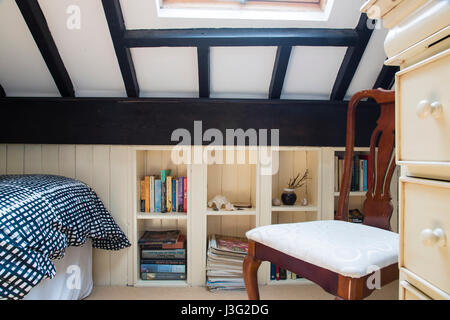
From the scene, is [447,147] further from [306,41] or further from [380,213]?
[306,41]

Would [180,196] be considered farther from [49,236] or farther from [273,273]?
[49,236]

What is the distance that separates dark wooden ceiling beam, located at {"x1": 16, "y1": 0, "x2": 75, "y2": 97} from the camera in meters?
1.47

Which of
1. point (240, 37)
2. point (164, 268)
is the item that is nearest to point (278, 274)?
point (164, 268)

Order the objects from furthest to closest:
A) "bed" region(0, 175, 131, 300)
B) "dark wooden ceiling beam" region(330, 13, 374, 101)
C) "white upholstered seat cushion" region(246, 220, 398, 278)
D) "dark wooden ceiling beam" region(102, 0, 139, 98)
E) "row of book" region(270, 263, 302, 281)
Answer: "row of book" region(270, 263, 302, 281) < "dark wooden ceiling beam" region(330, 13, 374, 101) < "dark wooden ceiling beam" region(102, 0, 139, 98) < "bed" region(0, 175, 131, 300) < "white upholstered seat cushion" region(246, 220, 398, 278)

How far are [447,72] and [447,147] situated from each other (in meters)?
0.13

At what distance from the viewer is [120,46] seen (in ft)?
5.36

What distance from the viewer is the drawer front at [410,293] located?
57 cm

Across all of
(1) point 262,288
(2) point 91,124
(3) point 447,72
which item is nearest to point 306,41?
(3) point 447,72

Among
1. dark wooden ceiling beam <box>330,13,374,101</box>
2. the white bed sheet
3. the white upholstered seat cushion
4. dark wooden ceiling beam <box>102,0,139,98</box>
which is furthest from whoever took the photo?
dark wooden ceiling beam <box>330,13,374,101</box>

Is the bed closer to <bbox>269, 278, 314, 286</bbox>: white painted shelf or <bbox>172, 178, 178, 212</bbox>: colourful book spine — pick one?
<bbox>172, 178, 178, 212</bbox>: colourful book spine

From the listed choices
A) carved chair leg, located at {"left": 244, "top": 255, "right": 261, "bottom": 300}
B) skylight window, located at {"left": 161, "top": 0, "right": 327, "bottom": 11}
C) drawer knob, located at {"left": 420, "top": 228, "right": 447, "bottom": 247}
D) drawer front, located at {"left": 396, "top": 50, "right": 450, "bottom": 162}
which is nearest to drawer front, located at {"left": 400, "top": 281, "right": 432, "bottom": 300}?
drawer knob, located at {"left": 420, "top": 228, "right": 447, "bottom": 247}

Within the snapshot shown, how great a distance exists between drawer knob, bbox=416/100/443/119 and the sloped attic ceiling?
1253mm

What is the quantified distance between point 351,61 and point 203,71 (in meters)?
0.87

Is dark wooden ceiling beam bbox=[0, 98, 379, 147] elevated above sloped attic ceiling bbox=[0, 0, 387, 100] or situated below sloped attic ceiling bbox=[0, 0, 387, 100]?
below
